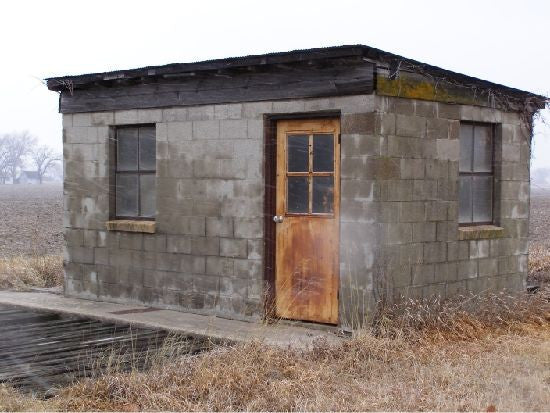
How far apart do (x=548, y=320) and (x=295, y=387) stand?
4551 mm

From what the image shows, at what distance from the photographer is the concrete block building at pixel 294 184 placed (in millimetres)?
8740

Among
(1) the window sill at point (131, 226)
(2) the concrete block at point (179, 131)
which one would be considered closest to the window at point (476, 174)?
(2) the concrete block at point (179, 131)

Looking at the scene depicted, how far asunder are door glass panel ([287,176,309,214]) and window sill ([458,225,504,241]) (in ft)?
6.72

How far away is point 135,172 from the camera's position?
11023mm

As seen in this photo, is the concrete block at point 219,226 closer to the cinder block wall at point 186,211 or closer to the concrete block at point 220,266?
the cinder block wall at point 186,211

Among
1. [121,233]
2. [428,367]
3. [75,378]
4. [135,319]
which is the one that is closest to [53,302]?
[121,233]

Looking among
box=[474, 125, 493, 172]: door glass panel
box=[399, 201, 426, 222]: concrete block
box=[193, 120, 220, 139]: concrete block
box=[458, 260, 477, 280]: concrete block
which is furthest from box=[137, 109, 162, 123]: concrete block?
box=[458, 260, 477, 280]: concrete block

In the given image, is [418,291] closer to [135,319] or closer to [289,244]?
[289,244]

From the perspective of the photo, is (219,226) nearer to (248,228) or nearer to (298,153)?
(248,228)

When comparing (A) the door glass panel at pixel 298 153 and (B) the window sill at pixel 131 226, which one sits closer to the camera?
(A) the door glass panel at pixel 298 153

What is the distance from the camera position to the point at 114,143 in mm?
11234

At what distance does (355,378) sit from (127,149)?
18.9ft

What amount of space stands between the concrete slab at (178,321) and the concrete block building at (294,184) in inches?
10.5

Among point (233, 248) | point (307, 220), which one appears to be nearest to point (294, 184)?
point (307, 220)
